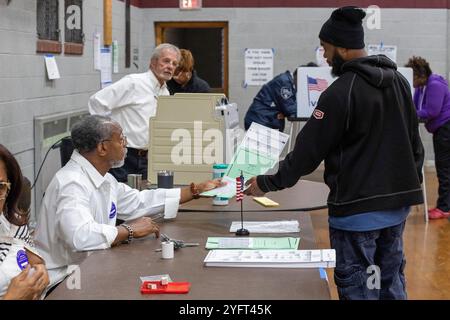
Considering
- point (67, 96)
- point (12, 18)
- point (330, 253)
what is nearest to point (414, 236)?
point (67, 96)

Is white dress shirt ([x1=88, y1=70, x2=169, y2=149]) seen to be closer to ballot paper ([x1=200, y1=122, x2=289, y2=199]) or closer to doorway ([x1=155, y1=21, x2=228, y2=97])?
ballot paper ([x1=200, y1=122, x2=289, y2=199])

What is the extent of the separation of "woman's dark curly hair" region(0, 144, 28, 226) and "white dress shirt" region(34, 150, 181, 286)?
1.22ft

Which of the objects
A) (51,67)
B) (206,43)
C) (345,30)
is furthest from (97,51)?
(345,30)

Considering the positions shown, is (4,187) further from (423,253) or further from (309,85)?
(309,85)

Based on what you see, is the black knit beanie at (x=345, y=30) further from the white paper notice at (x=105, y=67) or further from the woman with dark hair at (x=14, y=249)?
the white paper notice at (x=105, y=67)

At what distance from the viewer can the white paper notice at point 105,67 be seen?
7.40 metres

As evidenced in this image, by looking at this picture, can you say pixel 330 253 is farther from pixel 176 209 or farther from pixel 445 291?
pixel 445 291

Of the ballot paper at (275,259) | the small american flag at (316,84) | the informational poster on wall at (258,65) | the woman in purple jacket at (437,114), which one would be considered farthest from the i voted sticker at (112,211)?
the informational poster on wall at (258,65)

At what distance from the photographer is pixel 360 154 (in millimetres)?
2707

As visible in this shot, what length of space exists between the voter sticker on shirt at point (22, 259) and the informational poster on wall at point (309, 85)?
4.90m

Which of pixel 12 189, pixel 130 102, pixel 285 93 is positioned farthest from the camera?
pixel 285 93

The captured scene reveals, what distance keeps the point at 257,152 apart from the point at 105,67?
4562 millimetres

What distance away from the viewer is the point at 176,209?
330cm

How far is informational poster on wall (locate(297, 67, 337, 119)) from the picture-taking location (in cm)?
697
